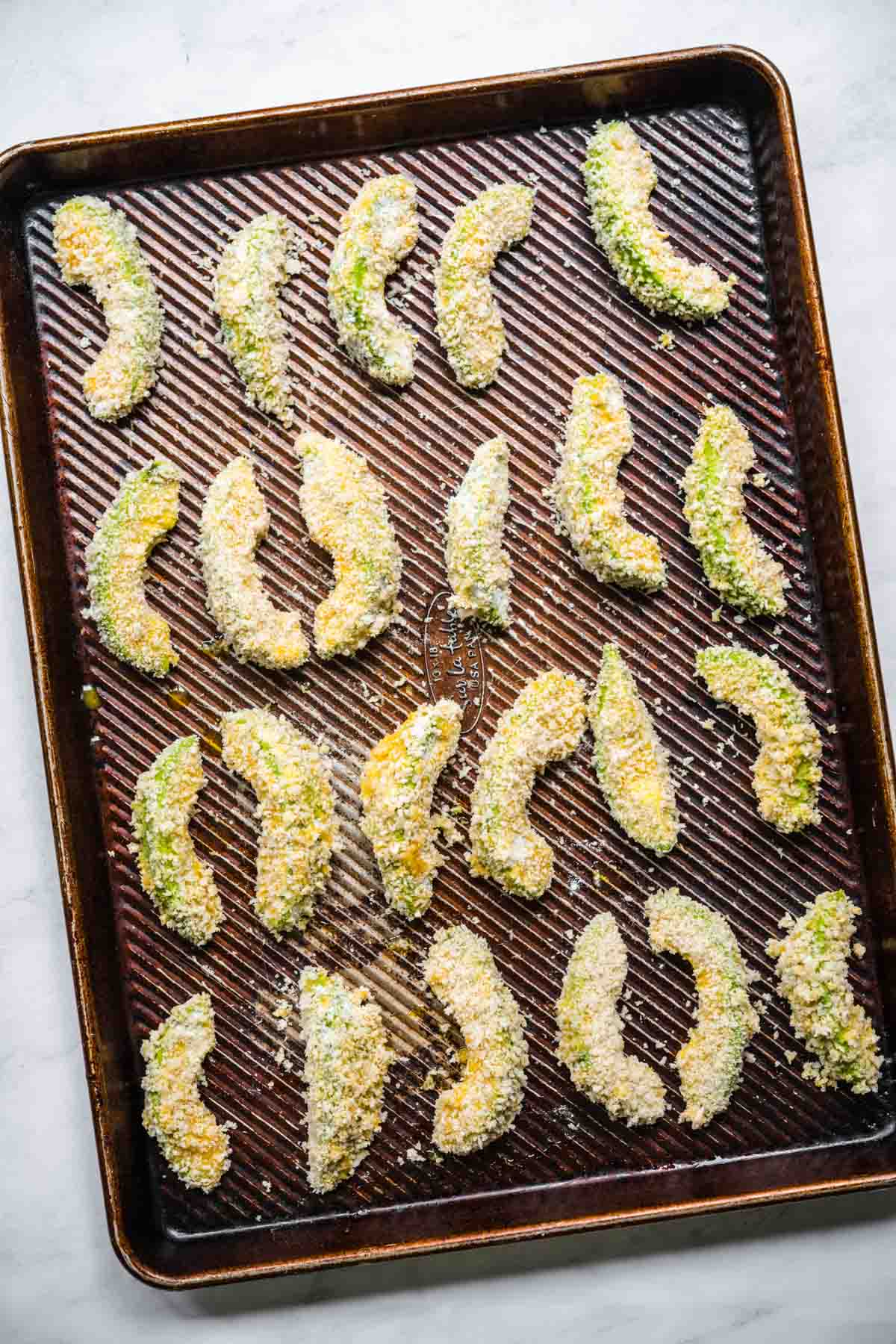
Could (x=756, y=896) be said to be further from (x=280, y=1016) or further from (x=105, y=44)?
(x=105, y=44)

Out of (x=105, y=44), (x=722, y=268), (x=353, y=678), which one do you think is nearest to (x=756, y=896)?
(x=353, y=678)

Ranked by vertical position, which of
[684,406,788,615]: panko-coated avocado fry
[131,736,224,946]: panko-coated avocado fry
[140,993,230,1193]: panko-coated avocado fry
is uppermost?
[684,406,788,615]: panko-coated avocado fry

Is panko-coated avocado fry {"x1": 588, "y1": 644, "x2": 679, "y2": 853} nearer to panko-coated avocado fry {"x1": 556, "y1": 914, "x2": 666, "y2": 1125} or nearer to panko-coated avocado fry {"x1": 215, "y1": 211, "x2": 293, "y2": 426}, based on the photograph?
panko-coated avocado fry {"x1": 556, "y1": 914, "x2": 666, "y2": 1125}

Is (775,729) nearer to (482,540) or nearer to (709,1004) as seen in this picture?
(709,1004)

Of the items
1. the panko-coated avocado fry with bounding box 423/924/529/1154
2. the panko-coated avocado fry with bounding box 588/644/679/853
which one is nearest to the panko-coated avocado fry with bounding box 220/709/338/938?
the panko-coated avocado fry with bounding box 423/924/529/1154

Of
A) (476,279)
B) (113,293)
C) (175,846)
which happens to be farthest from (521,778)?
(113,293)
